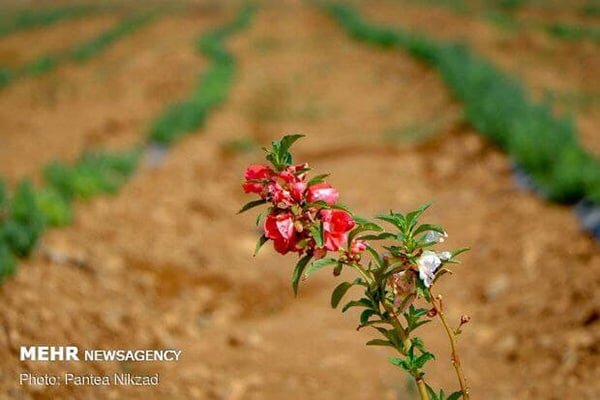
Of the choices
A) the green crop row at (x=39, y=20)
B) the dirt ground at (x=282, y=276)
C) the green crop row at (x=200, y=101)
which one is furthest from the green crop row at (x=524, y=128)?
the green crop row at (x=39, y=20)

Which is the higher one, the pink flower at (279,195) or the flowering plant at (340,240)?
the pink flower at (279,195)

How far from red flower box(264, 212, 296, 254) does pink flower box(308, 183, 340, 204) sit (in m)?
0.07

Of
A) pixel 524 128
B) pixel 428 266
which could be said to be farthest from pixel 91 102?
pixel 428 266

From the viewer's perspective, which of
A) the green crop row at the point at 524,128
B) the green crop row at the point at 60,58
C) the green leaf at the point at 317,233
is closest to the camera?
the green leaf at the point at 317,233

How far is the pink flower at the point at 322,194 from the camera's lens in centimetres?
170

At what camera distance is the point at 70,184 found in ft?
18.4

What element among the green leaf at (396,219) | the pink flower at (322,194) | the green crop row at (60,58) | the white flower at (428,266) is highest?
the green crop row at (60,58)

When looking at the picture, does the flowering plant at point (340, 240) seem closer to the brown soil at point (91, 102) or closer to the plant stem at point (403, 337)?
the plant stem at point (403, 337)

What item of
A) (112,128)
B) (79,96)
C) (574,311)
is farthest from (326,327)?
(79,96)

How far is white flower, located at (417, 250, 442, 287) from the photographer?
165 centimetres

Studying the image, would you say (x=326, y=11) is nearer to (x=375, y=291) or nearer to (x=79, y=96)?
(x=79, y=96)

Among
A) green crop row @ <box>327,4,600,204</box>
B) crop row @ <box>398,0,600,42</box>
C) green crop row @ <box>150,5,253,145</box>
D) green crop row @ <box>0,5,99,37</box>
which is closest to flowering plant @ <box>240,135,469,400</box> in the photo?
green crop row @ <box>327,4,600,204</box>

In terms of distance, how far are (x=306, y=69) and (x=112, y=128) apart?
483 centimetres

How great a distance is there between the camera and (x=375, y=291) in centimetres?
174
